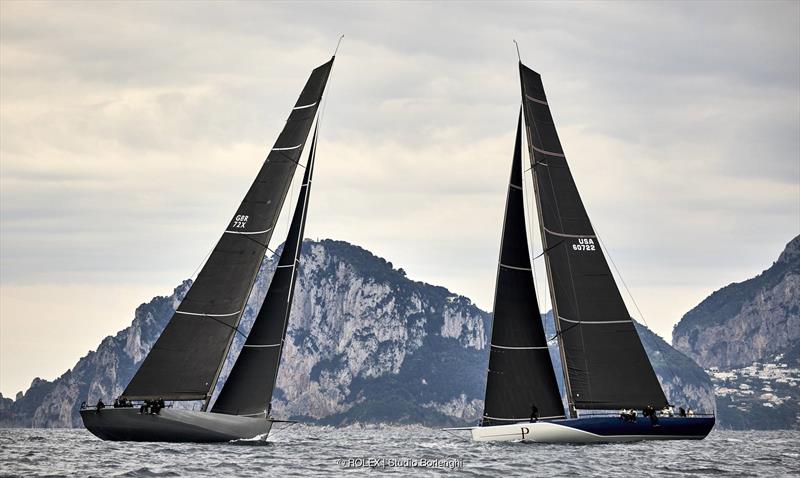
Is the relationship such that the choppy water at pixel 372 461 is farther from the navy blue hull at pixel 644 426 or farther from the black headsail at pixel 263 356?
the black headsail at pixel 263 356

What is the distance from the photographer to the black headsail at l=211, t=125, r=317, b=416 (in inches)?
1999

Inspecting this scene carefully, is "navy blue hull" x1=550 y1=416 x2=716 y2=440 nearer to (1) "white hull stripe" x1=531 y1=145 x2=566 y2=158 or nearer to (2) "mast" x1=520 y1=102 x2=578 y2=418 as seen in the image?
(2) "mast" x1=520 y1=102 x2=578 y2=418

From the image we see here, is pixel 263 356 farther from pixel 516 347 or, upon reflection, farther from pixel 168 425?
pixel 516 347

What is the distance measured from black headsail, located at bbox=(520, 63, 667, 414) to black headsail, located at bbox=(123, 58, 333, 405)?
13280mm

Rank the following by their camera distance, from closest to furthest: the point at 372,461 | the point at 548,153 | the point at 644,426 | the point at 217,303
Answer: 1. the point at 372,461
2. the point at 217,303
3. the point at 644,426
4. the point at 548,153

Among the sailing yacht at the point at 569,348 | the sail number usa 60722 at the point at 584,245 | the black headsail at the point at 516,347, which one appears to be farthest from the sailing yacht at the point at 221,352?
the sail number usa 60722 at the point at 584,245

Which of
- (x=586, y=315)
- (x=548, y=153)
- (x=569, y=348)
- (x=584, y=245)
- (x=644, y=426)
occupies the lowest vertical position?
(x=644, y=426)

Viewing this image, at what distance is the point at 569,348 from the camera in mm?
53500

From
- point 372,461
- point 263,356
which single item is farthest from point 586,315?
point 263,356

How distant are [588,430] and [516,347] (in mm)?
5286

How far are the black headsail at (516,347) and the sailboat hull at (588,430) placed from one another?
33.1 inches

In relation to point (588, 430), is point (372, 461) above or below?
below

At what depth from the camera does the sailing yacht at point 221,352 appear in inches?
1948

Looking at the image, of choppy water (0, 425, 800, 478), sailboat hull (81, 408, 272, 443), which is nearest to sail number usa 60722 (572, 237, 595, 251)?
choppy water (0, 425, 800, 478)
